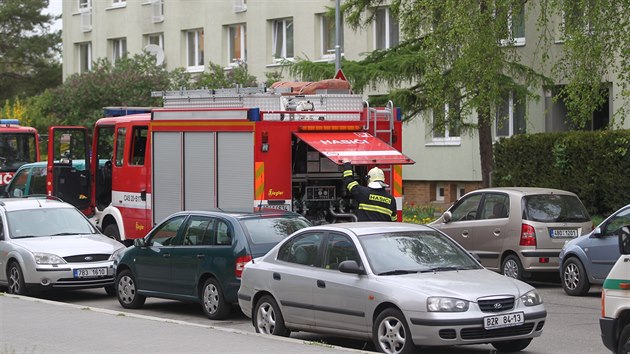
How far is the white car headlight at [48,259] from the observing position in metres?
17.8

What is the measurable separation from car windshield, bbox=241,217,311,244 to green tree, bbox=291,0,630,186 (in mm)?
6458

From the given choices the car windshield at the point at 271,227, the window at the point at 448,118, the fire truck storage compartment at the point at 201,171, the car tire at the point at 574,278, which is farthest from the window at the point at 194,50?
the car windshield at the point at 271,227

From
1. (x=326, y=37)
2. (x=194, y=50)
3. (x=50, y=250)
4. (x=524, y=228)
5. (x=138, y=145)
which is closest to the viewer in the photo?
(x=50, y=250)

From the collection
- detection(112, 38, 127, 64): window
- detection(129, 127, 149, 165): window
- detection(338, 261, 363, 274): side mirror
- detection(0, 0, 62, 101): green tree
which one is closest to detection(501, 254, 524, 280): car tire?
detection(129, 127, 149, 165): window

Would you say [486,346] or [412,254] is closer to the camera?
[412,254]

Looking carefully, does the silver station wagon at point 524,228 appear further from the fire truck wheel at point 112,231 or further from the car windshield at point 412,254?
the fire truck wheel at point 112,231

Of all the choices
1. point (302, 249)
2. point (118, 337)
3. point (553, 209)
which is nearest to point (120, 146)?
point (553, 209)

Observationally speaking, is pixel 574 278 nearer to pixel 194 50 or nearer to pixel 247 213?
pixel 247 213

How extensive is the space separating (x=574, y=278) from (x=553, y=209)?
1.64m

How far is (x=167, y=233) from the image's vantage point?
1614cm

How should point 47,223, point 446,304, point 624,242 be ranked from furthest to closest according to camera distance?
point 47,223
point 446,304
point 624,242

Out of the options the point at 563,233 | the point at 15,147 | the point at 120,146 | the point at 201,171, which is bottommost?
the point at 563,233

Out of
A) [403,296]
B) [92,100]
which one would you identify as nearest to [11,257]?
[403,296]

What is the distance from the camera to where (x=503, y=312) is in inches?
449
